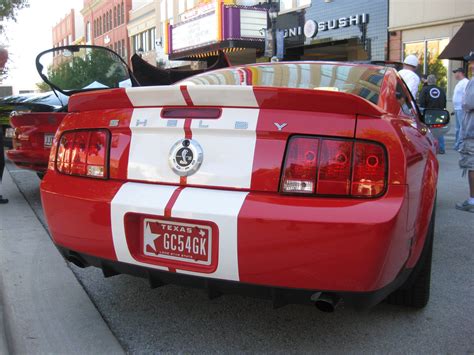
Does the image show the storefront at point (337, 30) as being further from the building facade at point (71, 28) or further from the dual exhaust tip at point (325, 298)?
the building facade at point (71, 28)

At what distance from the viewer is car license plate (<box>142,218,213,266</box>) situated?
7.04ft

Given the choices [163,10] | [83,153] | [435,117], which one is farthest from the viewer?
[163,10]

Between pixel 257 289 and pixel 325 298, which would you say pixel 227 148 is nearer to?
pixel 257 289

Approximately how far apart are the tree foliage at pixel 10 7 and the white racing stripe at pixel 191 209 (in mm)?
22800

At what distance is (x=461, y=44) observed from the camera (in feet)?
49.4

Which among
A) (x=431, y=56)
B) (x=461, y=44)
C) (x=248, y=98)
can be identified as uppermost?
(x=461, y=44)

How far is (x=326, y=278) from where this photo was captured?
2.01m

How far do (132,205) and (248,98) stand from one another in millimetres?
702

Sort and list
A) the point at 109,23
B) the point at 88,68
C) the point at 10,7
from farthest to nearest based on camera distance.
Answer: the point at 109,23, the point at 10,7, the point at 88,68

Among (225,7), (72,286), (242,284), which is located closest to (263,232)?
(242,284)

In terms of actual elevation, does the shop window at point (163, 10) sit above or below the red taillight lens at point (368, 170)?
above

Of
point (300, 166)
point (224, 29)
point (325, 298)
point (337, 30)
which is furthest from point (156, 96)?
point (224, 29)

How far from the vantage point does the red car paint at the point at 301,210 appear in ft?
6.45

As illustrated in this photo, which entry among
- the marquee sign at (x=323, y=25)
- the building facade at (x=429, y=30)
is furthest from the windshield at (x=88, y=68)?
the marquee sign at (x=323, y=25)
